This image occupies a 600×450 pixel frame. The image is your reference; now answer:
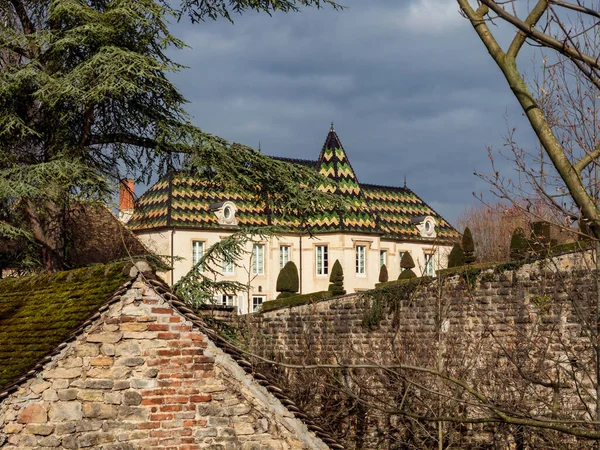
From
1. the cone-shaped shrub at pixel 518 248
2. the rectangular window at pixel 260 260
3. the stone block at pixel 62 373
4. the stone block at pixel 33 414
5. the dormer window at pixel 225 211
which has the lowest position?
the stone block at pixel 33 414

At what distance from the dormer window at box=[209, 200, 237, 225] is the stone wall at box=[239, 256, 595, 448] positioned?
18.5 metres

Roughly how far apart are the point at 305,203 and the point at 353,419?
3.74 metres

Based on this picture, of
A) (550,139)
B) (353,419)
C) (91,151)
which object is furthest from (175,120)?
(550,139)

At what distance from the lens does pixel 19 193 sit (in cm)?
1420

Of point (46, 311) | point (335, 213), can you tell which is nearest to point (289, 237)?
point (335, 213)

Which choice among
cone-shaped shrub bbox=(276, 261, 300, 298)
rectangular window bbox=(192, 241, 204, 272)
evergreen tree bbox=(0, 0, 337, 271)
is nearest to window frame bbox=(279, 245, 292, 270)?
cone-shaped shrub bbox=(276, 261, 300, 298)

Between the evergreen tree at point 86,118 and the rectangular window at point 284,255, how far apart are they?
31.1 meters

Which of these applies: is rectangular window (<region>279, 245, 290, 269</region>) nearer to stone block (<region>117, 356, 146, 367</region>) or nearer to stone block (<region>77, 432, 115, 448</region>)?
stone block (<region>117, 356, 146, 367</region>)

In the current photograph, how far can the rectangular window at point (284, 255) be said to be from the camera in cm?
4769

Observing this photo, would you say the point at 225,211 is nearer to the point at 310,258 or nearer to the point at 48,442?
the point at 310,258

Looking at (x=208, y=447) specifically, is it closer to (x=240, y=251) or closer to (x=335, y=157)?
(x=240, y=251)

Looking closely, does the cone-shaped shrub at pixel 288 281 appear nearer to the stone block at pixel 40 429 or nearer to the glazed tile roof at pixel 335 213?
the glazed tile roof at pixel 335 213

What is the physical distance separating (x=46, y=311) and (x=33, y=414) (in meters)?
1.77

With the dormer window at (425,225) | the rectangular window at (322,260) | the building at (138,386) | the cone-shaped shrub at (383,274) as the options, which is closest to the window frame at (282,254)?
the rectangular window at (322,260)
